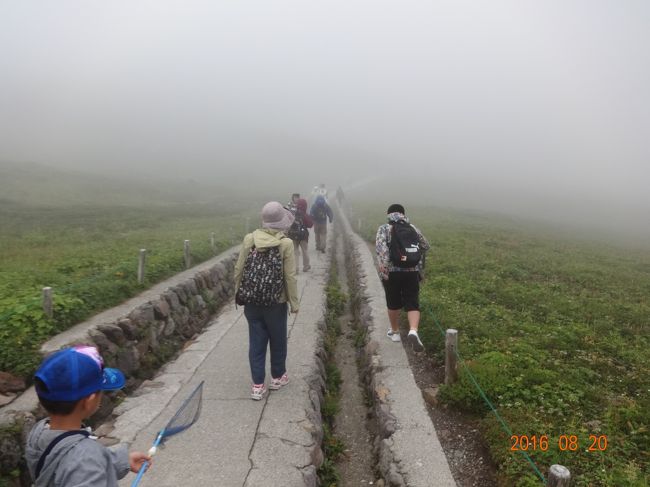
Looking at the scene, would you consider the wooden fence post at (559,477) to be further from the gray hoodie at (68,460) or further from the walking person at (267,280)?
the walking person at (267,280)

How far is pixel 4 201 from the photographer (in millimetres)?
32062

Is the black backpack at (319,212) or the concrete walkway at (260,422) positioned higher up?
the black backpack at (319,212)

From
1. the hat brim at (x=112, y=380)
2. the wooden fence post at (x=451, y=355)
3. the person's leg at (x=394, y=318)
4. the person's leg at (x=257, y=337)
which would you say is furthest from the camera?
the person's leg at (x=394, y=318)

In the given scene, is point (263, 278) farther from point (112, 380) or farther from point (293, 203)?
point (293, 203)

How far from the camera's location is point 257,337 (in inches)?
256

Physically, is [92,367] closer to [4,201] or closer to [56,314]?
[56,314]

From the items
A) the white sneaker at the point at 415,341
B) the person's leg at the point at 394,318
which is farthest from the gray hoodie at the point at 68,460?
Result: the person's leg at the point at 394,318

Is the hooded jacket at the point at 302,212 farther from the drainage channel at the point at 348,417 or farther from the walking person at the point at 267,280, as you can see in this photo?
the walking person at the point at 267,280

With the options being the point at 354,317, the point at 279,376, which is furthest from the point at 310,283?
the point at 279,376

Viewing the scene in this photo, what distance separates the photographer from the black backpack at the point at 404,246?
300 inches

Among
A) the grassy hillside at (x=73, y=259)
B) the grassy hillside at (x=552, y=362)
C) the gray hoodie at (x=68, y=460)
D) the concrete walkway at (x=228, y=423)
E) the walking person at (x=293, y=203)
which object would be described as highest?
the walking person at (x=293, y=203)

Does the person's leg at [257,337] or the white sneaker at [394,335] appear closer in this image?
the person's leg at [257,337]

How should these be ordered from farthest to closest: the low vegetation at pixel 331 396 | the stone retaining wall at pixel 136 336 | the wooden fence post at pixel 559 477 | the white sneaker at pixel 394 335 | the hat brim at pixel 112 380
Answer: the white sneaker at pixel 394 335 < the low vegetation at pixel 331 396 < the stone retaining wall at pixel 136 336 < the wooden fence post at pixel 559 477 < the hat brim at pixel 112 380

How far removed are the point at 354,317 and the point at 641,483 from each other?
27.0 feet
